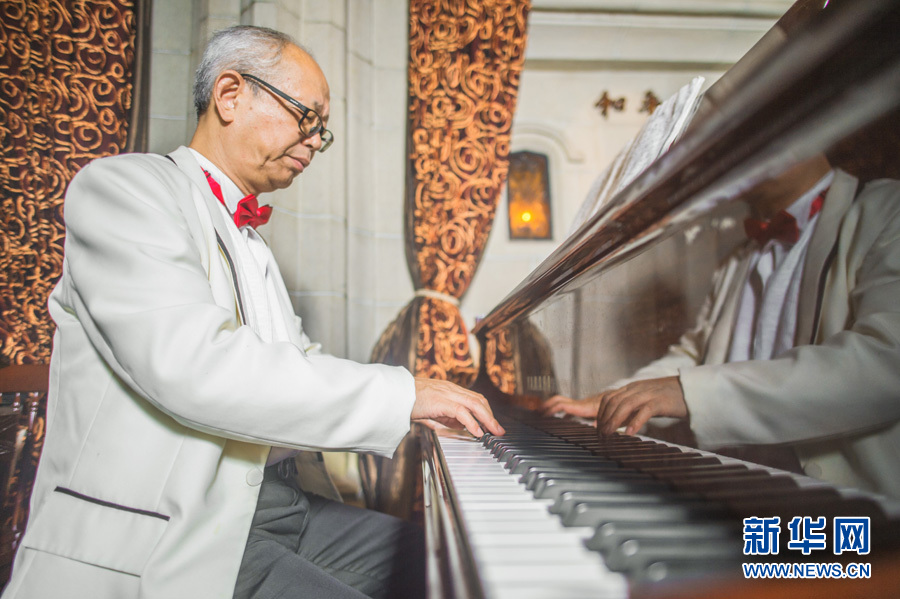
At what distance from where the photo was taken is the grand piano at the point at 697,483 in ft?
1.23

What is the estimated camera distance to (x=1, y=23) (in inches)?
70.6

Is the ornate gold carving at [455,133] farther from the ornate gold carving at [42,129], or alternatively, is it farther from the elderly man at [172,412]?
the elderly man at [172,412]

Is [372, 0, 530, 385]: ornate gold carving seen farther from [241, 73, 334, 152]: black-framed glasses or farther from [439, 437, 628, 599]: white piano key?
[439, 437, 628, 599]: white piano key

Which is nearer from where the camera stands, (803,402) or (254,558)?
(803,402)

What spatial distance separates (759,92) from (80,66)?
8.27ft

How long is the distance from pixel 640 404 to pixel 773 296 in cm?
26

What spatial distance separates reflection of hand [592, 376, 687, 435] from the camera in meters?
0.75

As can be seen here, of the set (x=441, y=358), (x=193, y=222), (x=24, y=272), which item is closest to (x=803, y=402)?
(x=193, y=222)

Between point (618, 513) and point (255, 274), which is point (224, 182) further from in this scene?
point (618, 513)

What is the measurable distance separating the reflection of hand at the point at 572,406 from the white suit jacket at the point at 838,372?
0.33 metres

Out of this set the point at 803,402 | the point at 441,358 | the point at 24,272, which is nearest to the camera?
the point at 803,402

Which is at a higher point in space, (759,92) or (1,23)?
(1,23)

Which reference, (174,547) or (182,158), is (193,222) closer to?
(182,158)

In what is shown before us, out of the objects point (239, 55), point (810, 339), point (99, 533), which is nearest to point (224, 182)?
point (239, 55)
